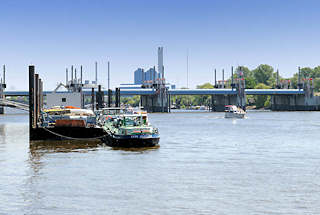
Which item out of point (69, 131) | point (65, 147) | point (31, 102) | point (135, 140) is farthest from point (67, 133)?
point (135, 140)

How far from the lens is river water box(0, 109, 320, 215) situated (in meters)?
23.1

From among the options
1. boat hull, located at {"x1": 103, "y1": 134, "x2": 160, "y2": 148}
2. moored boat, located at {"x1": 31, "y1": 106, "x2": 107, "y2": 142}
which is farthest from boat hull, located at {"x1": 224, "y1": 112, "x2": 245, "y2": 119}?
boat hull, located at {"x1": 103, "y1": 134, "x2": 160, "y2": 148}

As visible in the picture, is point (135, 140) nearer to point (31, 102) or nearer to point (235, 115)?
point (31, 102)

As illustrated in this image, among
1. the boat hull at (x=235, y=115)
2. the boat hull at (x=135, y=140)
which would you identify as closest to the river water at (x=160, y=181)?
the boat hull at (x=135, y=140)

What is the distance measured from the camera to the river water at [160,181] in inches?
911

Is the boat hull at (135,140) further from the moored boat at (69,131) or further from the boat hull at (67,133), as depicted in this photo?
the boat hull at (67,133)

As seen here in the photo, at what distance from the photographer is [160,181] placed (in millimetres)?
29906

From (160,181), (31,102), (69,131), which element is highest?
(31,102)

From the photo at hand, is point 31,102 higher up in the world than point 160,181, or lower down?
higher up

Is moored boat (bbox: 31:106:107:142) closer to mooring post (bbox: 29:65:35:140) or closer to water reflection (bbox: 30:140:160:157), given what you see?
mooring post (bbox: 29:65:35:140)

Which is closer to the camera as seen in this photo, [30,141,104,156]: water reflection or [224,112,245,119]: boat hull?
[30,141,104,156]: water reflection

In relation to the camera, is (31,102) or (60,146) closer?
(60,146)

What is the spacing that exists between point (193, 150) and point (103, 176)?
1837 cm

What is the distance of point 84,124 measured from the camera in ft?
196
